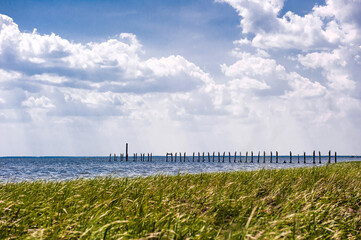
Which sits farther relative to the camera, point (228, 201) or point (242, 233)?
point (228, 201)

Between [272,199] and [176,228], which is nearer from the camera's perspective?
[176,228]

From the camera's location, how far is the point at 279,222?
5.35 m

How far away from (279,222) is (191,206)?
2.15 meters

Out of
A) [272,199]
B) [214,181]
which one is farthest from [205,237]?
[214,181]

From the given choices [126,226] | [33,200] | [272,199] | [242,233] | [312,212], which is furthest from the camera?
[272,199]

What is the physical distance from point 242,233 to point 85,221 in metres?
2.53

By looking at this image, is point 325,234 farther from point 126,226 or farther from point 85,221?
point 85,221

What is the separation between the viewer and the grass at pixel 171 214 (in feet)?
16.0

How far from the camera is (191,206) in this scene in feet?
23.1

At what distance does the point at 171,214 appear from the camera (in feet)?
18.7

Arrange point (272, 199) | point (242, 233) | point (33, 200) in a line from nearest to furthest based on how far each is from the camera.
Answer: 1. point (242, 233)
2. point (33, 200)
3. point (272, 199)

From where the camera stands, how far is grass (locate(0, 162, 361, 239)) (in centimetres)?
487

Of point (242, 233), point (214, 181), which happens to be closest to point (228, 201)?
point (242, 233)

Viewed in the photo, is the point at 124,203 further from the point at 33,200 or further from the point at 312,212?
the point at 312,212
